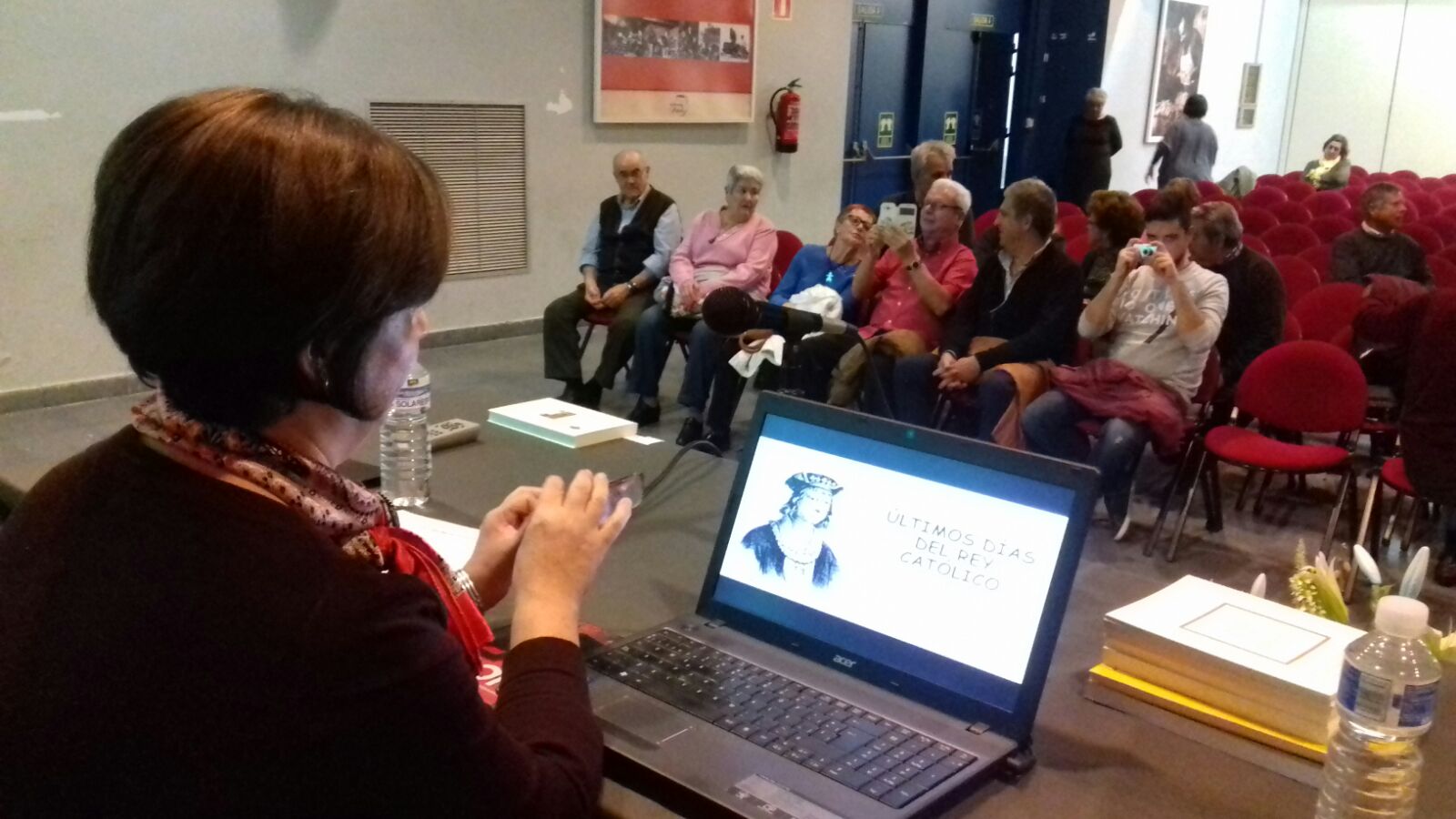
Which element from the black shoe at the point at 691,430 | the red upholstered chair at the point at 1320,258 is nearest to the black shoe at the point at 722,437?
the black shoe at the point at 691,430

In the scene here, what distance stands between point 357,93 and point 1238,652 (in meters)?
4.98

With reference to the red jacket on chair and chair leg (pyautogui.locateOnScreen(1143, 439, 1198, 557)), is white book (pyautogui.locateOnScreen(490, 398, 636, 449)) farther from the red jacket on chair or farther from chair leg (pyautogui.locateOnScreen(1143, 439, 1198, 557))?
the red jacket on chair

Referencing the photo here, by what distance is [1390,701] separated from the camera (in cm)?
98

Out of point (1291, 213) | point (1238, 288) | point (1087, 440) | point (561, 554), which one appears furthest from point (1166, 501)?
point (1291, 213)

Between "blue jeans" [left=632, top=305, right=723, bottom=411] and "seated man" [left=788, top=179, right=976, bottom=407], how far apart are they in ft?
1.52

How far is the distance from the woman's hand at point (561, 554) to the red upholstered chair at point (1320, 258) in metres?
5.19

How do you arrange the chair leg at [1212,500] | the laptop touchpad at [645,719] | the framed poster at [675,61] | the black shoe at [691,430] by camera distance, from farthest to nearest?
the framed poster at [675,61]
the black shoe at [691,430]
the chair leg at [1212,500]
the laptop touchpad at [645,719]

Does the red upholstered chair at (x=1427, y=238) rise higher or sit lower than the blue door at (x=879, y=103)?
lower

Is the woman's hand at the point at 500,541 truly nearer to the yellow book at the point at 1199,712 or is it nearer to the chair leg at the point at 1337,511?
the yellow book at the point at 1199,712

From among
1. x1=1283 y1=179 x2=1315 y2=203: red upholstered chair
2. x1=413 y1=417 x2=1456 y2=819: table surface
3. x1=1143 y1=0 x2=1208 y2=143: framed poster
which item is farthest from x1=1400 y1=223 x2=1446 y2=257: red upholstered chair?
x1=413 y1=417 x2=1456 y2=819: table surface

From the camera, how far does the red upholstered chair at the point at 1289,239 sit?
614 cm

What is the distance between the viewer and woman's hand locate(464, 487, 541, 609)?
4.22 feet

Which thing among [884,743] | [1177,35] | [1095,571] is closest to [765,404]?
[884,743]

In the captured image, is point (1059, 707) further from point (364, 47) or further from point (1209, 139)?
point (1209, 139)
